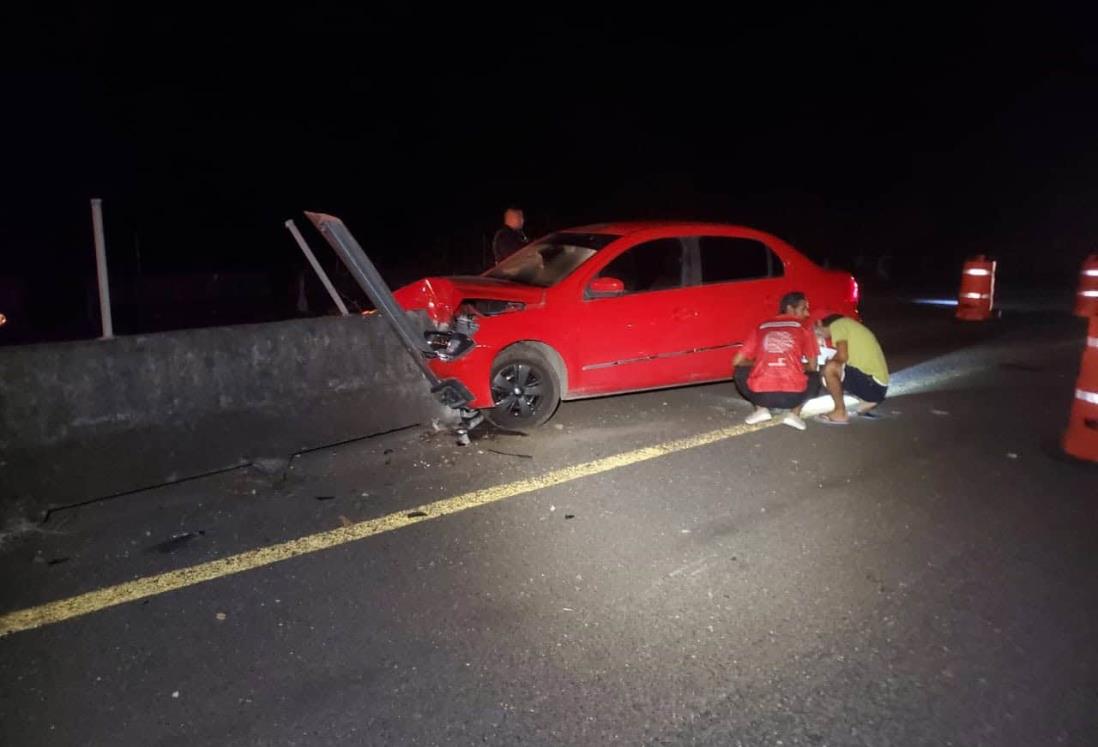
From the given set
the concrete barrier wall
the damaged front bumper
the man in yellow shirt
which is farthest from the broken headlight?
the man in yellow shirt

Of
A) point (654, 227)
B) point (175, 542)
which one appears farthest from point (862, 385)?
point (175, 542)

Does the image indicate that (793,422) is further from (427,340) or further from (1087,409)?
(427,340)

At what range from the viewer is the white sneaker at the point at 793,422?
21.1ft

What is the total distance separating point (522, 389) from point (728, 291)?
209 centimetres

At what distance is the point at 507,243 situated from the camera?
8.73 m

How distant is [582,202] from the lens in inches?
1590

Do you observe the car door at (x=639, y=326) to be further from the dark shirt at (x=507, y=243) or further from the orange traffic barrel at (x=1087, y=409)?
the orange traffic barrel at (x=1087, y=409)

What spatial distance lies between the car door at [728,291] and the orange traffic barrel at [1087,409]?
8.03 feet

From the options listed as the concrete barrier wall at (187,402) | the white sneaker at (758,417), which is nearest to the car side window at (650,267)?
the white sneaker at (758,417)

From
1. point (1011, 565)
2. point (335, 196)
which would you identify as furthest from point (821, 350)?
point (335, 196)

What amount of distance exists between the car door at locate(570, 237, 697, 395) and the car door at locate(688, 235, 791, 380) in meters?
0.16

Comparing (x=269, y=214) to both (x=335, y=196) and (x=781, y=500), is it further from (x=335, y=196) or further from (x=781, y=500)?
(x=781, y=500)

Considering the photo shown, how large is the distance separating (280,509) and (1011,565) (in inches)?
156

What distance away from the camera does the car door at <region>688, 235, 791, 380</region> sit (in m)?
7.01
